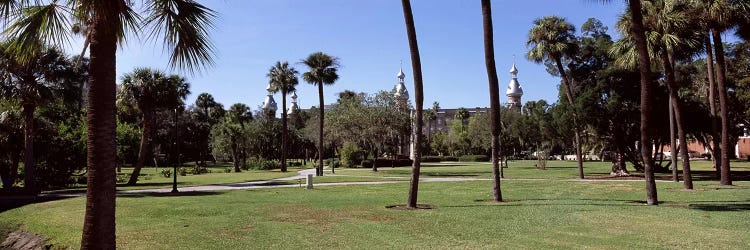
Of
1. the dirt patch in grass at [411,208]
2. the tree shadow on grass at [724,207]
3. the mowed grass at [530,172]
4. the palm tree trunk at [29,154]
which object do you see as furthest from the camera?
the mowed grass at [530,172]

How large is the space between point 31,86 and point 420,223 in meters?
22.0

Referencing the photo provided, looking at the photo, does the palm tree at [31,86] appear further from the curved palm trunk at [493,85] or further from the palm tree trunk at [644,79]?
the palm tree trunk at [644,79]

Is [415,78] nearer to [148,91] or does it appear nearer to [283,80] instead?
[148,91]

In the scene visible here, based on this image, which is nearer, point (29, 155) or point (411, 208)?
point (411, 208)

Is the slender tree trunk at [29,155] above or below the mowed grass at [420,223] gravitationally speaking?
above

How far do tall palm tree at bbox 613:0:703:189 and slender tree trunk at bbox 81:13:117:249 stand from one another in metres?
19.3

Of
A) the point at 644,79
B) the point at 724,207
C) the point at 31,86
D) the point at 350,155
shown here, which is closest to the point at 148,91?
the point at 31,86

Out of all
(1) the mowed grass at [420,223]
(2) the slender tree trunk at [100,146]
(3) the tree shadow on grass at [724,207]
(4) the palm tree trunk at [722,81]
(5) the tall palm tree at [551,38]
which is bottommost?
(3) the tree shadow on grass at [724,207]

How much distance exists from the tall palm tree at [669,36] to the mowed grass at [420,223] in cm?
394

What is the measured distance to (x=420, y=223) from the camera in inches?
515

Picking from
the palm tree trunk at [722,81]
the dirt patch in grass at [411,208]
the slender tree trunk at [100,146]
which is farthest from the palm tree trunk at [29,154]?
the palm tree trunk at [722,81]

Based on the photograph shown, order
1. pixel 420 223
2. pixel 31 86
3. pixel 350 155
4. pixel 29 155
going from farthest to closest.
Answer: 1. pixel 350 155
2. pixel 29 155
3. pixel 31 86
4. pixel 420 223

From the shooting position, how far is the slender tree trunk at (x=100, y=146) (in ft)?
21.9

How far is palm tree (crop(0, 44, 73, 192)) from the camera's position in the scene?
1002 inches
